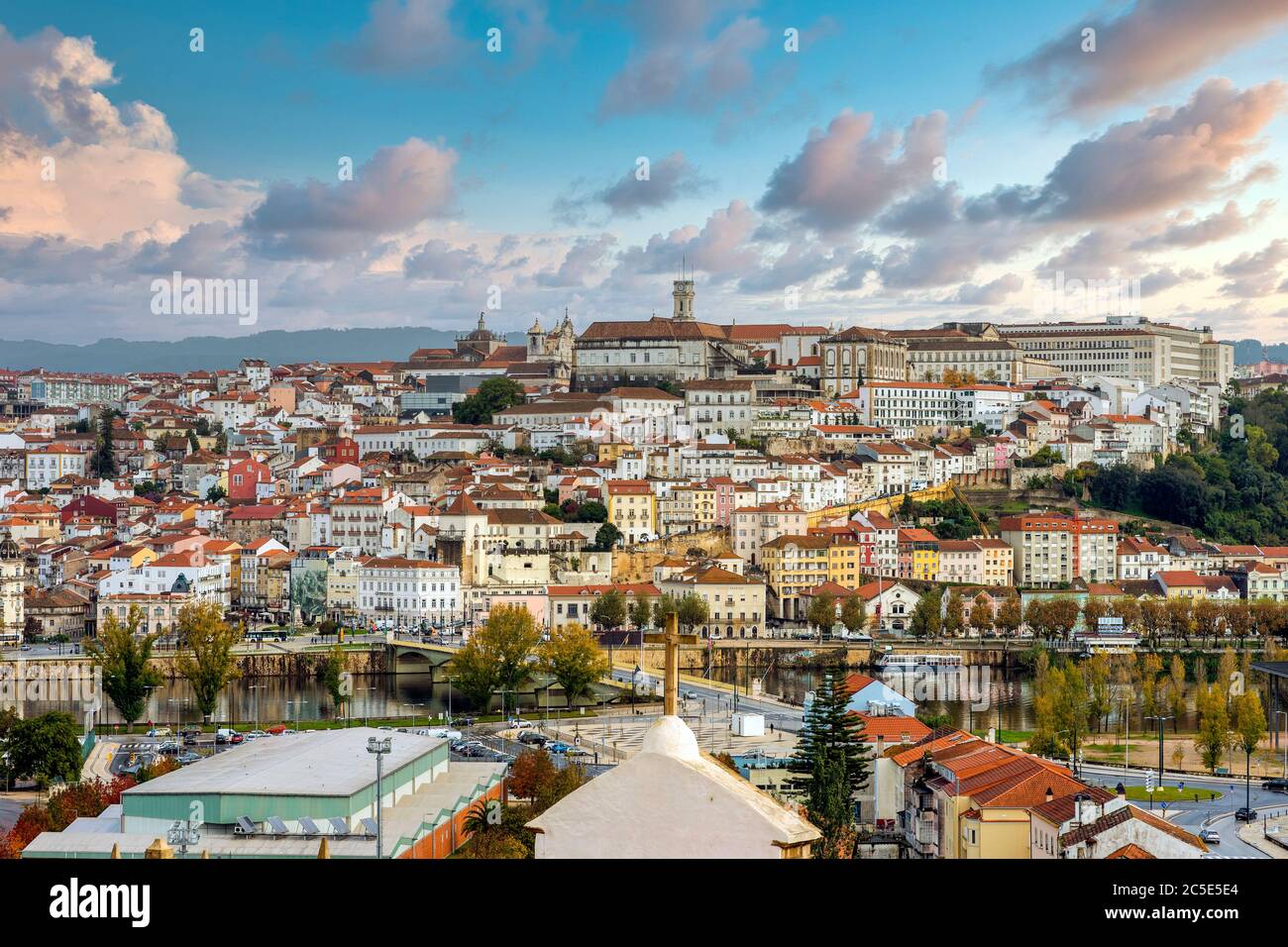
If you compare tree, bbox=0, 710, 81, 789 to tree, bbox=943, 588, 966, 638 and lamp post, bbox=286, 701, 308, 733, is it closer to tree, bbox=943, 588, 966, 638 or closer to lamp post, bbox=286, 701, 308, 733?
lamp post, bbox=286, 701, 308, 733

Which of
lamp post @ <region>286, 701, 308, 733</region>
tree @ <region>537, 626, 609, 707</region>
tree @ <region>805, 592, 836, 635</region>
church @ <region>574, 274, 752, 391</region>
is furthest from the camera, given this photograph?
church @ <region>574, 274, 752, 391</region>

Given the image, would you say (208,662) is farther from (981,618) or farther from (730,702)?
(981,618)

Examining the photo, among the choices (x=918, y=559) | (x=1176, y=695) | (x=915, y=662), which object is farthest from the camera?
(x=918, y=559)

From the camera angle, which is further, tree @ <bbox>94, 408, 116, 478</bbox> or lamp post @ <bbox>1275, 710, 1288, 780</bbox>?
tree @ <bbox>94, 408, 116, 478</bbox>

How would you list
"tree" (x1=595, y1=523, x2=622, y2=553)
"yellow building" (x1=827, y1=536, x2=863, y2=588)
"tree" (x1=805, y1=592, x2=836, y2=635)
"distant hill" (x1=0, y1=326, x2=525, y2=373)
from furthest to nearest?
"distant hill" (x1=0, y1=326, x2=525, y2=373) → "tree" (x1=595, y1=523, x2=622, y2=553) → "yellow building" (x1=827, y1=536, x2=863, y2=588) → "tree" (x1=805, y1=592, x2=836, y2=635)

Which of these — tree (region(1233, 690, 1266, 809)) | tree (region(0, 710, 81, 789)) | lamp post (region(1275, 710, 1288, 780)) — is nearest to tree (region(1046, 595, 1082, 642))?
lamp post (region(1275, 710, 1288, 780))

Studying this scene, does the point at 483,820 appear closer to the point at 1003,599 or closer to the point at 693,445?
the point at 1003,599

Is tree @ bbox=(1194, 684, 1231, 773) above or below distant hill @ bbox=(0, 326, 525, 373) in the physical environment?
below

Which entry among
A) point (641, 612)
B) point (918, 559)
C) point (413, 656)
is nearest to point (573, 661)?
point (413, 656)
